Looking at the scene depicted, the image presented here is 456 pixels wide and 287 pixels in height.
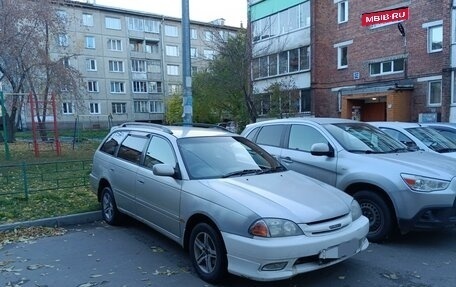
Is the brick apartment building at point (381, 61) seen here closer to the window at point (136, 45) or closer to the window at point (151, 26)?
the window at point (136, 45)

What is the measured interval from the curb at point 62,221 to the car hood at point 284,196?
3.19 metres

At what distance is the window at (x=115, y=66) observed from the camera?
5022 centimetres

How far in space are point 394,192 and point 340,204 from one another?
1346 millimetres

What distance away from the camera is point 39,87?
20531 mm

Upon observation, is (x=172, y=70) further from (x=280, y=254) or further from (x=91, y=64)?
(x=280, y=254)

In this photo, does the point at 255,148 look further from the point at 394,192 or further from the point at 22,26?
the point at 22,26

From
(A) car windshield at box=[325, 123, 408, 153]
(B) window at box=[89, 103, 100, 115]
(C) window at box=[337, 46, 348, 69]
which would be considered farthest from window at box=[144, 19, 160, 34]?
(A) car windshield at box=[325, 123, 408, 153]

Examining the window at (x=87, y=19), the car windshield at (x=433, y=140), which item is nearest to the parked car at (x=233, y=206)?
the car windshield at (x=433, y=140)

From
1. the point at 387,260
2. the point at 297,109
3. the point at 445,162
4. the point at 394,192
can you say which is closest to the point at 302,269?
the point at 387,260

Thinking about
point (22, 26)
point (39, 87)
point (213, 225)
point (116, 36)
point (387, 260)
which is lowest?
point (387, 260)

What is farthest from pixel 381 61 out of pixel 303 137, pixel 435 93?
pixel 303 137

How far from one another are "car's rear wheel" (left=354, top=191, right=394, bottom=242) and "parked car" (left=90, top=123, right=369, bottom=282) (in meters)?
1.02

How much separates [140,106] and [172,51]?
9711 mm

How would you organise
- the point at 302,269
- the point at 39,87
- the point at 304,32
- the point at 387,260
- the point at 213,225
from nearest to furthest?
the point at 302,269 < the point at 213,225 < the point at 387,260 < the point at 39,87 < the point at 304,32
